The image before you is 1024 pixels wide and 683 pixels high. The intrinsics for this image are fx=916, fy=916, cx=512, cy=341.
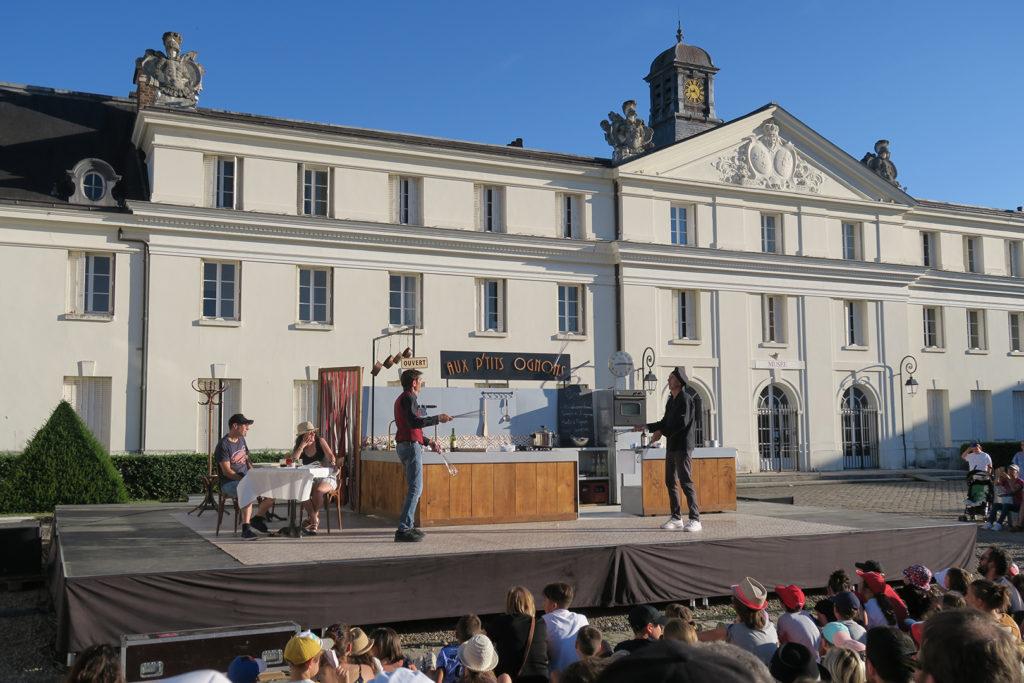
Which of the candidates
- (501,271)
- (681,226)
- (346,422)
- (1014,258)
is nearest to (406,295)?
(501,271)

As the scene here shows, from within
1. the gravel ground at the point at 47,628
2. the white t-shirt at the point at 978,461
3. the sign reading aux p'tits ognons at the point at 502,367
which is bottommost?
the gravel ground at the point at 47,628

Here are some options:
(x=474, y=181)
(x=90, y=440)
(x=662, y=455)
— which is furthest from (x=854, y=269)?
(x=90, y=440)

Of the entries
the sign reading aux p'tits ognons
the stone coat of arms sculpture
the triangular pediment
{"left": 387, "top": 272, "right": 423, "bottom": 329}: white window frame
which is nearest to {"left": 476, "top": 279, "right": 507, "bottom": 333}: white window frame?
{"left": 387, "top": 272, "right": 423, "bottom": 329}: white window frame

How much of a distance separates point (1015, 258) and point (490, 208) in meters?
23.4

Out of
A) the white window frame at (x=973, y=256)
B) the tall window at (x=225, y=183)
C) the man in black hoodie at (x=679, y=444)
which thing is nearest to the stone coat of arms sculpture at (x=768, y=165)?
the white window frame at (x=973, y=256)

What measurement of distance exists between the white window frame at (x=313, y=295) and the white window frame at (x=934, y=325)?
23063 mm

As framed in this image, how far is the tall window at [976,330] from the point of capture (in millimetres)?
36625

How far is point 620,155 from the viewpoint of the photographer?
105 ft

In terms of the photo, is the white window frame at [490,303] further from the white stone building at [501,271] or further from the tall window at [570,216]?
the tall window at [570,216]

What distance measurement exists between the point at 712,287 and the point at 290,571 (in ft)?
80.6

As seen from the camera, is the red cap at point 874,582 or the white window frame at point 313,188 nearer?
the red cap at point 874,582

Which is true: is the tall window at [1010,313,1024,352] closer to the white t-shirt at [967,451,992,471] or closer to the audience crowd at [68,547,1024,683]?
the white t-shirt at [967,451,992,471]

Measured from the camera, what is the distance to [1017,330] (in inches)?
1486

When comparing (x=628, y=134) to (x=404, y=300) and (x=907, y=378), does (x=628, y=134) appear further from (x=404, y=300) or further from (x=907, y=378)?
(x=907, y=378)
